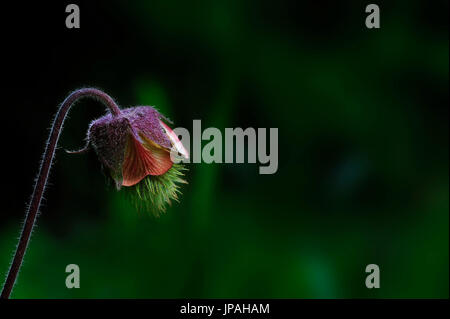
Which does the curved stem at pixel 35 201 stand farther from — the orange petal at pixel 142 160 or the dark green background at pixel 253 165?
the dark green background at pixel 253 165

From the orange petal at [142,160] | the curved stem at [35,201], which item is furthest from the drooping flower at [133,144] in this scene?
the curved stem at [35,201]

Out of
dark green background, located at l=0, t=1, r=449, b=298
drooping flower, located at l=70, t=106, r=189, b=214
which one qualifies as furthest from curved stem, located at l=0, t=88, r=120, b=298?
dark green background, located at l=0, t=1, r=449, b=298

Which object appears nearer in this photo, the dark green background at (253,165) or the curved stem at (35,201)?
the curved stem at (35,201)

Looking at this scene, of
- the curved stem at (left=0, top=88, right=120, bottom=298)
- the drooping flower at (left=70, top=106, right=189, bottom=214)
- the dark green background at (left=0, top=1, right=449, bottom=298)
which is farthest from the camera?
the dark green background at (left=0, top=1, right=449, bottom=298)

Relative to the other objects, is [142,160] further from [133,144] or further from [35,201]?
[35,201]

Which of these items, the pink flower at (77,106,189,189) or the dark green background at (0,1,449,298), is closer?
the pink flower at (77,106,189,189)

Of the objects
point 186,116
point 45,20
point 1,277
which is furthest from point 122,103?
point 1,277

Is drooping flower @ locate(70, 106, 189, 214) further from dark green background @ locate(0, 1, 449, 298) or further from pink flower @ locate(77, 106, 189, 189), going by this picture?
dark green background @ locate(0, 1, 449, 298)

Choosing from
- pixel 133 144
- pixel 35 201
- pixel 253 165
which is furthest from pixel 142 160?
pixel 253 165
